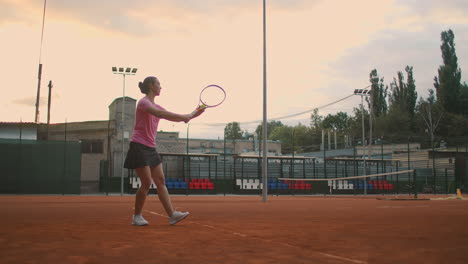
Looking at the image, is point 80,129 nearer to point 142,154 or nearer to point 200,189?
point 200,189

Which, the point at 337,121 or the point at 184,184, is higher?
the point at 337,121

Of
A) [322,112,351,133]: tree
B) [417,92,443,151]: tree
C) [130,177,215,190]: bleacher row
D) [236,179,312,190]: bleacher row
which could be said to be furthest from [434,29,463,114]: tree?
[130,177,215,190]: bleacher row

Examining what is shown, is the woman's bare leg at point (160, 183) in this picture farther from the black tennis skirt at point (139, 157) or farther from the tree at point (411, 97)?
the tree at point (411, 97)

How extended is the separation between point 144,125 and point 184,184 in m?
25.7

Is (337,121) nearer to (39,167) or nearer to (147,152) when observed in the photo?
(39,167)

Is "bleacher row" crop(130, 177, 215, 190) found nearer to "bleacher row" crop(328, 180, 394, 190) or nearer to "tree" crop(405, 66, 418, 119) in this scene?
"bleacher row" crop(328, 180, 394, 190)

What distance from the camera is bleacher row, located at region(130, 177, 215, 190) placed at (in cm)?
3019

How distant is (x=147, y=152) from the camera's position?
530 centimetres

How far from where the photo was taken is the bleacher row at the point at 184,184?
3019 centimetres

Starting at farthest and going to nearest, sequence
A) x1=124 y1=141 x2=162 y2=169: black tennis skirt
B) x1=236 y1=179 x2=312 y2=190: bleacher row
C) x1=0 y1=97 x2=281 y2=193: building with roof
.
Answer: x1=0 y1=97 x2=281 y2=193: building with roof → x1=236 y1=179 x2=312 y2=190: bleacher row → x1=124 y1=141 x2=162 y2=169: black tennis skirt

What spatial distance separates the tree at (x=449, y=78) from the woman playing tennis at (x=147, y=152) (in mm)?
65306

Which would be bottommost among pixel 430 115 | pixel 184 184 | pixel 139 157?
pixel 184 184

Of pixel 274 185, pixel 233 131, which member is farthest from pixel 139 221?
pixel 233 131

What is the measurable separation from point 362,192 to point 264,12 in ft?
63.7
